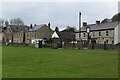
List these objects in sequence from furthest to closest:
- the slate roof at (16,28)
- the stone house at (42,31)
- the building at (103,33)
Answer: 1. the slate roof at (16,28)
2. the stone house at (42,31)
3. the building at (103,33)

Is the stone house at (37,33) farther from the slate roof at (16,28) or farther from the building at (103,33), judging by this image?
the building at (103,33)

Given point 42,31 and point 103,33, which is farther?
point 42,31

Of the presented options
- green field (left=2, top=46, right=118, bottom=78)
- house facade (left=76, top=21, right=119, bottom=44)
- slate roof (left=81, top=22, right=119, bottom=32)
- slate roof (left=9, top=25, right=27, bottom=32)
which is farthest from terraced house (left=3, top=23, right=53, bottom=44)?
green field (left=2, top=46, right=118, bottom=78)

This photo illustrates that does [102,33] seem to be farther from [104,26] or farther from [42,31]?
[42,31]

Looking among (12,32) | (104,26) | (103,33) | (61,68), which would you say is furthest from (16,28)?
(61,68)

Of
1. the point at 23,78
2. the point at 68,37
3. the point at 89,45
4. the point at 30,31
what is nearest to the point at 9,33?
the point at 30,31

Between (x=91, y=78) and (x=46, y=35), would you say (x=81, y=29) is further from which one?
(x=91, y=78)

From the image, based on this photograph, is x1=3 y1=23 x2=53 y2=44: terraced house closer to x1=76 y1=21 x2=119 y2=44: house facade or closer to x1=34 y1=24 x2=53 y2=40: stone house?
x1=34 y1=24 x2=53 y2=40: stone house

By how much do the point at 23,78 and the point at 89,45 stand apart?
5879cm

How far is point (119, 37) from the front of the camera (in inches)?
3300

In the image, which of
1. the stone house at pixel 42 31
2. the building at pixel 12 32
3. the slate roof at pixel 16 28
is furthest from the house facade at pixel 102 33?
the slate roof at pixel 16 28

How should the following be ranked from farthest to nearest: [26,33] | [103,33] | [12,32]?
[12,32], [26,33], [103,33]

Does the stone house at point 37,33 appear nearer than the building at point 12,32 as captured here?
Yes

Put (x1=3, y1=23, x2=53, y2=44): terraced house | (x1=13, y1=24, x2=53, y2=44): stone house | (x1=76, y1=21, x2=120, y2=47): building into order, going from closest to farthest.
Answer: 1. (x1=76, y1=21, x2=120, y2=47): building
2. (x1=13, y1=24, x2=53, y2=44): stone house
3. (x1=3, y1=23, x2=53, y2=44): terraced house
